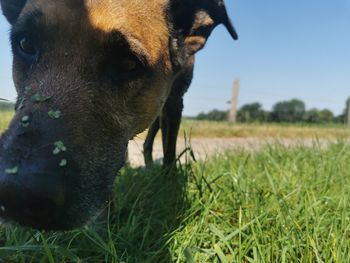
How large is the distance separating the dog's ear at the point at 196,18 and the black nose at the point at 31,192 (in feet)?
5.70

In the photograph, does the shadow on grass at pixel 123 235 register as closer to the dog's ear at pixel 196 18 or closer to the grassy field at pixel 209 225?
the grassy field at pixel 209 225

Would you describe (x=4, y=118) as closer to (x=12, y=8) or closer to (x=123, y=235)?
(x=12, y=8)

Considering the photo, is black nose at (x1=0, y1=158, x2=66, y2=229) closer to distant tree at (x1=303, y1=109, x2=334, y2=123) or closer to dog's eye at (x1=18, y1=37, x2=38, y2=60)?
dog's eye at (x1=18, y1=37, x2=38, y2=60)

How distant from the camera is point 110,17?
236cm

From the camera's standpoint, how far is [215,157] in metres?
4.69

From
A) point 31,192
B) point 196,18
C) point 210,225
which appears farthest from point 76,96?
point 196,18

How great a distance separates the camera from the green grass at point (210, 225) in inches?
88.0

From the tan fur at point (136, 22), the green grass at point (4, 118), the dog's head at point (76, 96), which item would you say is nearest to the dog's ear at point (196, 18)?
the dog's head at point (76, 96)

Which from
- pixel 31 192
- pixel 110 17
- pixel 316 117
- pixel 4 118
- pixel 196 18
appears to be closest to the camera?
pixel 31 192

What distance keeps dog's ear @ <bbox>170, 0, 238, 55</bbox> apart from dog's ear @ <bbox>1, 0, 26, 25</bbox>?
97 centimetres

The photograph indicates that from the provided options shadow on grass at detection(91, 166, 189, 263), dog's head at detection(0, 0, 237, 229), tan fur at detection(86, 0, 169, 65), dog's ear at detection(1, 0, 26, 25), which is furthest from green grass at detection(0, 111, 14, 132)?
tan fur at detection(86, 0, 169, 65)

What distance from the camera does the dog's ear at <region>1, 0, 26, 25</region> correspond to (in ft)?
9.44

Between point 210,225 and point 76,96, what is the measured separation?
986 millimetres

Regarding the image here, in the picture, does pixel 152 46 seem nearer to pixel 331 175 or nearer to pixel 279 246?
pixel 279 246
